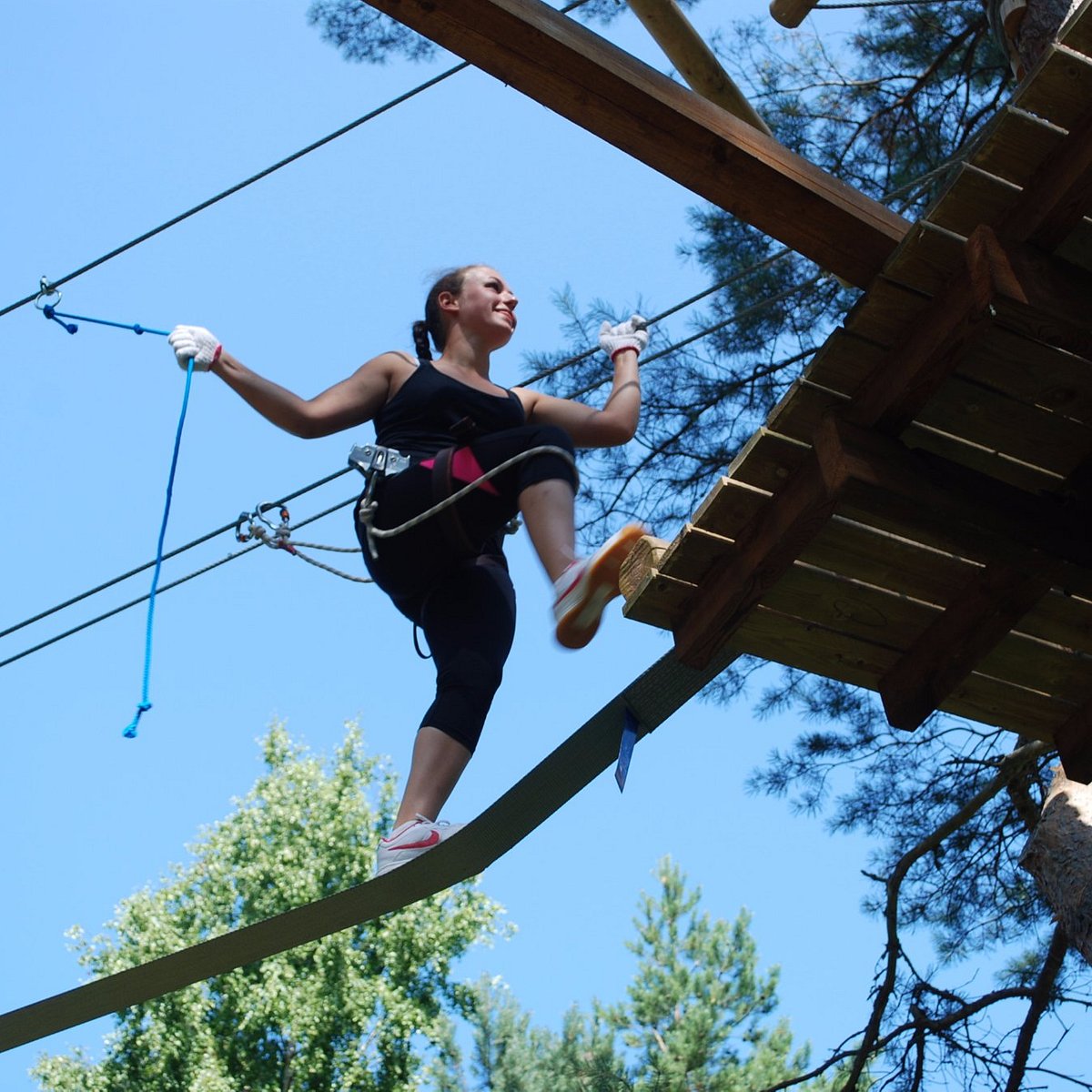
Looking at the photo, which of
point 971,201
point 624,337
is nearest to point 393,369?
point 624,337

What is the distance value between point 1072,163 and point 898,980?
311 centimetres

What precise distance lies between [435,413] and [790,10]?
1.64m

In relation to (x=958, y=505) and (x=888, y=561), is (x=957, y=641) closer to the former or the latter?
(x=888, y=561)

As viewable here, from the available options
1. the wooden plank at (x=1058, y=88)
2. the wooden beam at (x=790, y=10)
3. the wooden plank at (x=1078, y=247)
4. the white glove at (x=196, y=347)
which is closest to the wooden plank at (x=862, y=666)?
the wooden plank at (x=1078, y=247)

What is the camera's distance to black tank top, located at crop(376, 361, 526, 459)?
128 inches

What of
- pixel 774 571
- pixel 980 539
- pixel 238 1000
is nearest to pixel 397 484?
pixel 774 571

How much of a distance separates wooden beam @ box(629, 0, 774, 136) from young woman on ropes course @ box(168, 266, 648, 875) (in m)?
0.75

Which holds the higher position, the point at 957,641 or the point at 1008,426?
the point at 1008,426

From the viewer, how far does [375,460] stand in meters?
3.12

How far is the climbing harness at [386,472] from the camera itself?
120 inches

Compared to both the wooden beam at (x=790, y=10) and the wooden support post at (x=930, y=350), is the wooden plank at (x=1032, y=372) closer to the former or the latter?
the wooden support post at (x=930, y=350)

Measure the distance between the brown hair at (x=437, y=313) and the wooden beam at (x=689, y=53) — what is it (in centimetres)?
68

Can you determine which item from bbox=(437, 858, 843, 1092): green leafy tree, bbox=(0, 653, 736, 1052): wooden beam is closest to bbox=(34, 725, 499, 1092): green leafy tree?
bbox=(437, 858, 843, 1092): green leafy tree

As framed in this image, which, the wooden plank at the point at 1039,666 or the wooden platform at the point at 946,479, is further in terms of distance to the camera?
the wooden plank at the point at 1039,666
